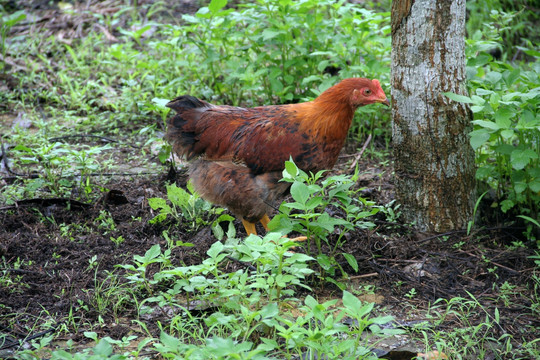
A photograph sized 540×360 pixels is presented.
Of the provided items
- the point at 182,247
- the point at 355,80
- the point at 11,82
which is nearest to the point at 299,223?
the point at 182,247

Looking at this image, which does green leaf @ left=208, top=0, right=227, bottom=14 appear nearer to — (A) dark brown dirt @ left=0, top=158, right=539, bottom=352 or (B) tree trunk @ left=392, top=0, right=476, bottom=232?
(B) tree trunk @ left=392, top=0, right=476, bottom=232

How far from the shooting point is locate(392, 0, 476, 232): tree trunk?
4.14 m

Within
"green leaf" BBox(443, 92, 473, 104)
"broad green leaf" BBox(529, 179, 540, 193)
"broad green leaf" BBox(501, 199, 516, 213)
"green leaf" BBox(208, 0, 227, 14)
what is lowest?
"broad green leaf" BBox(501, 199, 516, 213)

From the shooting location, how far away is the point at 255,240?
3.16 metres

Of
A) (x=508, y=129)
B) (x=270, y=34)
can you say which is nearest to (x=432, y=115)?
(x=508, y=129)

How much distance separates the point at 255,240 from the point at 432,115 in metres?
1.92

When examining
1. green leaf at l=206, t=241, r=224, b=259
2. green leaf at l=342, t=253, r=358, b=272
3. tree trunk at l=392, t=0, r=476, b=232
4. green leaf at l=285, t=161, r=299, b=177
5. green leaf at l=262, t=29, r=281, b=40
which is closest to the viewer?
green leaf at l=206, t=241, r=224, b=259

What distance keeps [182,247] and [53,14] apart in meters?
6.41

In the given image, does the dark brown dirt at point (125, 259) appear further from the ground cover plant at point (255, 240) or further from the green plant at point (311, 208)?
the green plant at point (311, 208)

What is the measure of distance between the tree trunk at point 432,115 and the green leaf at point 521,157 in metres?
0.48

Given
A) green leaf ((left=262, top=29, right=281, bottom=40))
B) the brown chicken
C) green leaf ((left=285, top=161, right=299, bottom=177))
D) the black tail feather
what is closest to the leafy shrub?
the brown chicken

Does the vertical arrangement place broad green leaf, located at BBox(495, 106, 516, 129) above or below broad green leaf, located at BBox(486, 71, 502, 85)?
below

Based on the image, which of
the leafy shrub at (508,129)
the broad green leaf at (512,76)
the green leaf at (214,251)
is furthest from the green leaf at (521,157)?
the green leaf at (214,251)

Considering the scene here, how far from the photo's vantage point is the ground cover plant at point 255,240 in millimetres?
3197
